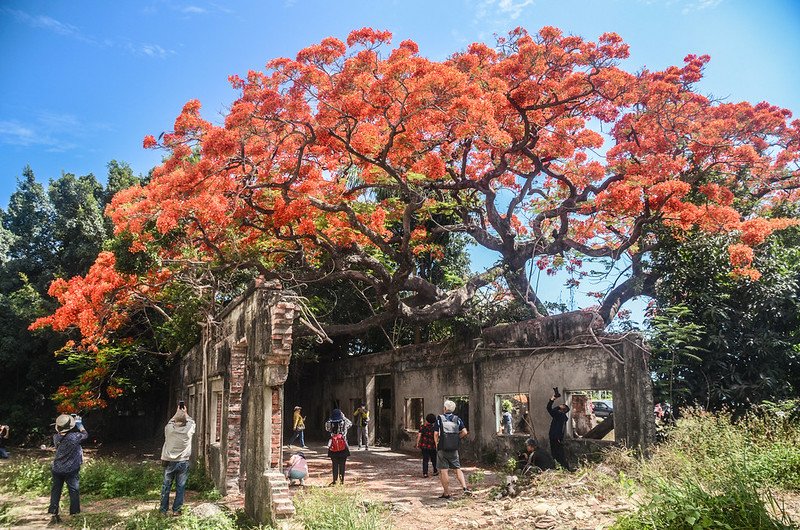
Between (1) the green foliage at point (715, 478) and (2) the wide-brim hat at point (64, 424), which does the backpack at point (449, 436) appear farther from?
(2) the wide-brim hat at point (64, 424)

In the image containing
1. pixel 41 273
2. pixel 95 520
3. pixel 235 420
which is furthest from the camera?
pixel 41 273

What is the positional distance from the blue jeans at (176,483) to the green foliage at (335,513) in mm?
1514

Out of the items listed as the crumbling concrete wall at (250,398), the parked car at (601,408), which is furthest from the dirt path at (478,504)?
the parked car at (601,408)

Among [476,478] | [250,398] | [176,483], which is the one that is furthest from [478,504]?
[176,483]

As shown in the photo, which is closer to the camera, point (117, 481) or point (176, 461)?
point (176, 461)

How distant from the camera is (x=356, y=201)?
598 inches

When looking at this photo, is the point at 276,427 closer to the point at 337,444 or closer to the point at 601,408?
the point at 337,444

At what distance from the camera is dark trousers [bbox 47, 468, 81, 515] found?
26.0ft

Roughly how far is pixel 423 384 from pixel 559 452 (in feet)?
18.1

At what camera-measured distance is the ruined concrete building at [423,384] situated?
756cm

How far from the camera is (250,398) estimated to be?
26.0ft

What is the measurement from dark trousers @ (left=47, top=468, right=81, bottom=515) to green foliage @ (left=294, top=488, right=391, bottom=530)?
301 cm

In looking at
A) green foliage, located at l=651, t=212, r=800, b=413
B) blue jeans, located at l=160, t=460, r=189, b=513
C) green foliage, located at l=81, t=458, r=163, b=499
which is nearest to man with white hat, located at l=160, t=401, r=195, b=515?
blue jeans, located at l=160, t=460, r=189, b=513

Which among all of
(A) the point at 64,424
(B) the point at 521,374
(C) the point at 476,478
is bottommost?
(C) the point at 476,478
